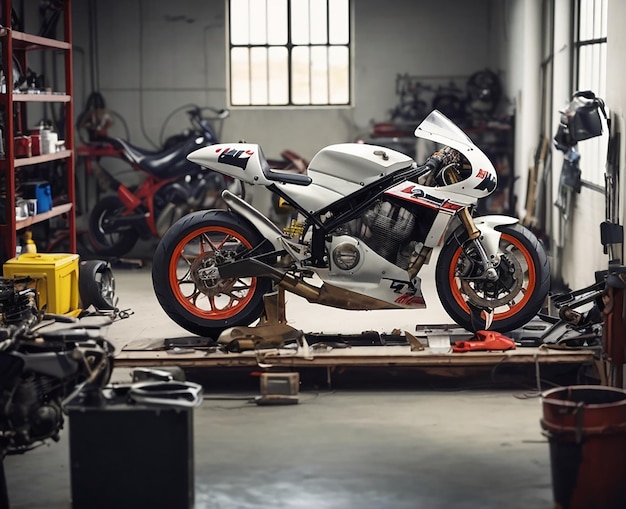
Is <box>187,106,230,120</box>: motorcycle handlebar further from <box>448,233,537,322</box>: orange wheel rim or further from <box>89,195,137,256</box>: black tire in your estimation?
<box>448,233,537,322</box>: orange wheel rim

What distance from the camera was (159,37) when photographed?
38.4ft

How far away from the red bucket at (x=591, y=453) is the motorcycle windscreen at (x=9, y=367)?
2.01m

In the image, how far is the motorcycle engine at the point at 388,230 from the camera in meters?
6.36

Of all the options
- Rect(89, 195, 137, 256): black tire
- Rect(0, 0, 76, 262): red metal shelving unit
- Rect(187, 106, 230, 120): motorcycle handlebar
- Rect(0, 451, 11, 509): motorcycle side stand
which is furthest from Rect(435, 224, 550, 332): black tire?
Rect(187, 106, 230, 120): motorcycle handlebar

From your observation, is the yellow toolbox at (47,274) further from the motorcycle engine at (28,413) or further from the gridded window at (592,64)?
the gridded window at (592,64)

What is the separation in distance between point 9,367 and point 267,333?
1871 millimetres

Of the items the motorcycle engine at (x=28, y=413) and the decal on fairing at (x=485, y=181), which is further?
the decal on fairing at (x=485, y=181)

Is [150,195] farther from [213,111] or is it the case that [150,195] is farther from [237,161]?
[237,161]

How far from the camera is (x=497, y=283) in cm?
635

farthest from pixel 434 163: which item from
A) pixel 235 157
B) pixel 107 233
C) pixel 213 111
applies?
pixel 213 111

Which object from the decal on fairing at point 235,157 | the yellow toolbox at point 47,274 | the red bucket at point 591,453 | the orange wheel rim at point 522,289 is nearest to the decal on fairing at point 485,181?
the orange wheel rim at point 522,289

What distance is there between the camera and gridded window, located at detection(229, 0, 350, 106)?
12.0 m

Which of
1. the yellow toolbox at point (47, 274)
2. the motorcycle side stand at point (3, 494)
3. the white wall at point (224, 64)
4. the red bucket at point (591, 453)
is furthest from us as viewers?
the white wall at point (224, 64)

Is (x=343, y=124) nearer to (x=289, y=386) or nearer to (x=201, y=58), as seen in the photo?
(x=201, y=58)
